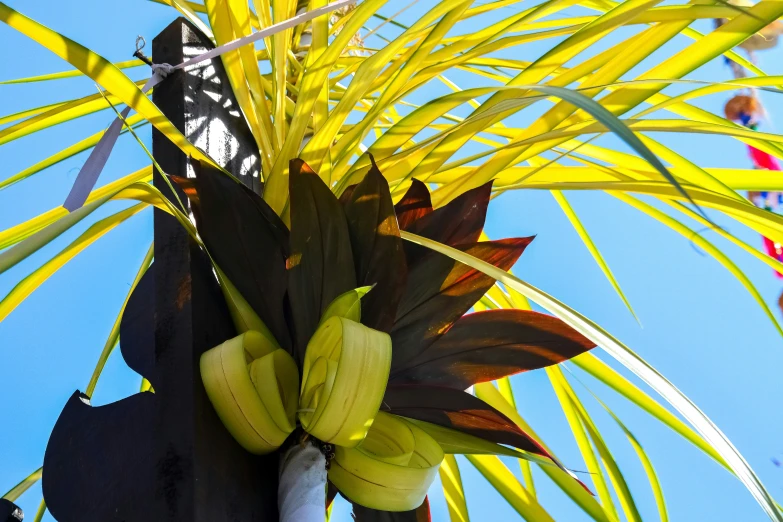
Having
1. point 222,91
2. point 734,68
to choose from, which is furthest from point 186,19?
point 734,68

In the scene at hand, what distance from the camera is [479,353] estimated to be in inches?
19.8

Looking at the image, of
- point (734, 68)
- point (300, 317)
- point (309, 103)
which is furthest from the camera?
point (734, 68)

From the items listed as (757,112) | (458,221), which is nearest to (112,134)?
(458,221)

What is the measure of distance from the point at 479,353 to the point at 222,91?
27 centimetres

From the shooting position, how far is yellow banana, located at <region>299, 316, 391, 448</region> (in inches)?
15.9

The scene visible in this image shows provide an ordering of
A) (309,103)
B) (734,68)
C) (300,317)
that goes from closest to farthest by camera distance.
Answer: (300,317) → (309,103) → (734,68)

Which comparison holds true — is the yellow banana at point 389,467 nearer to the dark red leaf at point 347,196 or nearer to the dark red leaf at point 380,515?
the dark red leaf at point 380,515

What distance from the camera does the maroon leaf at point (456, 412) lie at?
489 mm

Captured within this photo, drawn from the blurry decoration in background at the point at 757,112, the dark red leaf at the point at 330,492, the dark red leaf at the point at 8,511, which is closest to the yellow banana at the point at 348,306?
the dark red leaf at the point at 330,492

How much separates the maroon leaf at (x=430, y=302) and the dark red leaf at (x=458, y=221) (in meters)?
0.02

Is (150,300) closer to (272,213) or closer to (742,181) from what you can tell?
(272,213)

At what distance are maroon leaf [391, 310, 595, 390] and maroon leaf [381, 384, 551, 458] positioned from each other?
1cm

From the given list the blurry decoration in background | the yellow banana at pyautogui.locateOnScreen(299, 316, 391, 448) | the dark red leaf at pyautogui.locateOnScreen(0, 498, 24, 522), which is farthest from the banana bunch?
the blurry decoration in background

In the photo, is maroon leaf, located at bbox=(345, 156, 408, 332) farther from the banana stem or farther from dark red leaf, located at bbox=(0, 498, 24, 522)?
dark red leaf, located at bbox=(0, 498, 24, 522)
